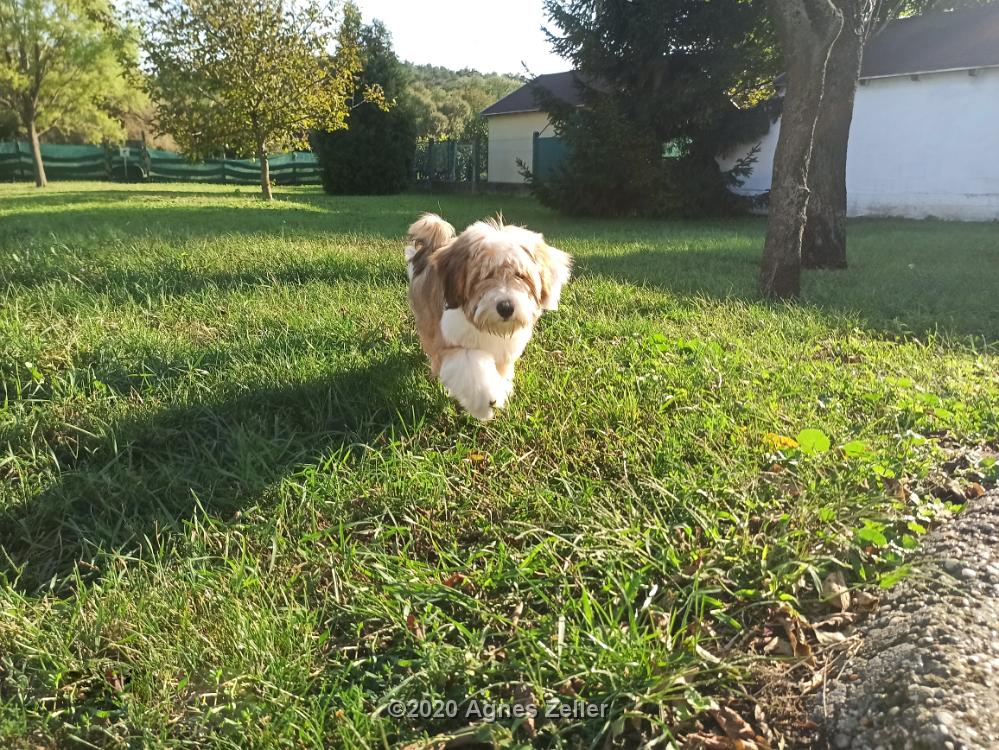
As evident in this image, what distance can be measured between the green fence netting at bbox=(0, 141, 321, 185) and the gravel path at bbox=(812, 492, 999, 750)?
34578 mm

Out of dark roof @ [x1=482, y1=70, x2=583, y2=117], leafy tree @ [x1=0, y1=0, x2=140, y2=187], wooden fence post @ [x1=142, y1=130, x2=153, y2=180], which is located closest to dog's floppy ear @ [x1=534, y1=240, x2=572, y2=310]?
dark roof @ [x1=482, y1=70, x2=583, y2=117]

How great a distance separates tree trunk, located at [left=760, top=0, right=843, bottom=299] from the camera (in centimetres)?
559

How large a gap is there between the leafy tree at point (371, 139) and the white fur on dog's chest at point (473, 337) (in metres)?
22.3

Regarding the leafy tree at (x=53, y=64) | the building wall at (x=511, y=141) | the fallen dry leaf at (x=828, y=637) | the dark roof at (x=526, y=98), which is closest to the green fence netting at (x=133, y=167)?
the leafy tree at (x=53, y=64)

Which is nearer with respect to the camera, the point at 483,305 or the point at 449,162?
the point at 483,305

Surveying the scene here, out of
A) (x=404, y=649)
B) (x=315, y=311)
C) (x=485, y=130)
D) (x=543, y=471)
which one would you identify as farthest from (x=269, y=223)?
(x=485, y=130)

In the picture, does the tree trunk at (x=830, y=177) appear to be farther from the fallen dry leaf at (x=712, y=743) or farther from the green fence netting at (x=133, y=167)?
the green fence netting at (x=133, y=167)

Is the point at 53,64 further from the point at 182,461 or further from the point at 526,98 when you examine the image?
the point at 182,461

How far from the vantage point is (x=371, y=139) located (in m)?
23.9

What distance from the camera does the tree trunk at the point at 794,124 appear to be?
18.3 feet

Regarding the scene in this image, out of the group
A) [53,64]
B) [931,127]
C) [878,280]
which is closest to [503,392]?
[878,280]

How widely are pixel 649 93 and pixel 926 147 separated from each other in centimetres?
829

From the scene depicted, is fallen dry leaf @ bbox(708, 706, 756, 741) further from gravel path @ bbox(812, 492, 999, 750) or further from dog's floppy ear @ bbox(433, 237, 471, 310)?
dog's floppy ear @ bbox(433, 237, 471, 310)

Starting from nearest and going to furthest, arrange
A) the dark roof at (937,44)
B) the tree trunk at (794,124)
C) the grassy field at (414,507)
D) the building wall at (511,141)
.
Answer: the grassy field at (414,507) < the tree trunk at (794,124) < the dark roof at (937,44) < the building wall at (511,141)
